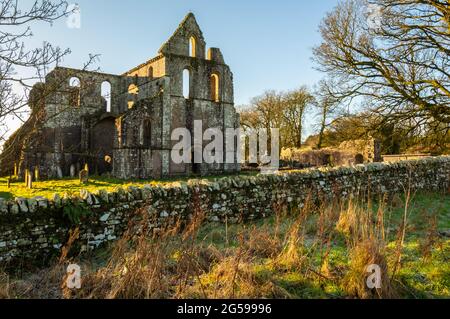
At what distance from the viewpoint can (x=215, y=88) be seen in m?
27.7

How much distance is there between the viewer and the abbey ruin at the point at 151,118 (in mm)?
22219

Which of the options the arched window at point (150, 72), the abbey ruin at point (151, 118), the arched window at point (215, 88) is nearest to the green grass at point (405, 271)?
the abbey ruin at point (151, 118)

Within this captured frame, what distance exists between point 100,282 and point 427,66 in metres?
13.9

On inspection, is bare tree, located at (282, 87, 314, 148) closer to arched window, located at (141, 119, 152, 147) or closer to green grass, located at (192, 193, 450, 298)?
arched window, located at (141, 119, 152, 147)

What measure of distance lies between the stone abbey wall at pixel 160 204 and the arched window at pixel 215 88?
17.5m

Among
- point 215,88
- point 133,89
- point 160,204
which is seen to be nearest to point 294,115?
point 215,88

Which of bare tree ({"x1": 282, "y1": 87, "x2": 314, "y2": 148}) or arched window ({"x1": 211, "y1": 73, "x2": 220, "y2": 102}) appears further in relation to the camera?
bare tree ({"x1": 282, "y1": 87, "x2": 314, "y2": 148})

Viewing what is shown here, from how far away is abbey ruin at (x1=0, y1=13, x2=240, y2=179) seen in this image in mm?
22219

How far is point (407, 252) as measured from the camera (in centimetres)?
575

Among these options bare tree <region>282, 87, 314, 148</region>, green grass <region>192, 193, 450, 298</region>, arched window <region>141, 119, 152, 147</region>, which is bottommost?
green grass <region>192, 193, 450, 298</region>

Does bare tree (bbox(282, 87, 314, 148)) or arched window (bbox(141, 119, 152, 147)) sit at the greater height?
bare tree (bbox(282, 87, 314, 148))

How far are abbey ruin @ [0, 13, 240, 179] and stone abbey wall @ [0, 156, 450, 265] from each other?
46.2 feet

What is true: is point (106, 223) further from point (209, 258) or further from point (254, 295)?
point (254, 295)

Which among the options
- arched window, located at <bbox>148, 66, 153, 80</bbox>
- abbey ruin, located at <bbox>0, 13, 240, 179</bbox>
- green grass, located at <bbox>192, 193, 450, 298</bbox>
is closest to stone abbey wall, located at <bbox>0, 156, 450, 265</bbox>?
green grass, located at <bbox>192, 193, 450, 298</bbox>
